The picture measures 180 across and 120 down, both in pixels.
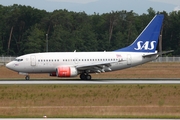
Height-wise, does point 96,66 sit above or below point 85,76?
above

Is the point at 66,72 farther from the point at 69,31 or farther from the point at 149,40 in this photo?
the point at 69,31

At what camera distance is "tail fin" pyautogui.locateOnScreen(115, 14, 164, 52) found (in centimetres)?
5397

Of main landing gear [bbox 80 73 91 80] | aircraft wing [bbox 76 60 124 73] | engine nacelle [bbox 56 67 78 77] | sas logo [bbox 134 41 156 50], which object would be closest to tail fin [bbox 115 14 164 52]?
sas logo [bbox 134 41 156 50]

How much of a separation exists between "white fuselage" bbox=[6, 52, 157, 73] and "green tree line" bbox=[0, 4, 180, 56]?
55.8 m

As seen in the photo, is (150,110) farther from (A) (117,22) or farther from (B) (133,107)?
(A) (117,22)

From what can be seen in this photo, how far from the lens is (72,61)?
2073 inches

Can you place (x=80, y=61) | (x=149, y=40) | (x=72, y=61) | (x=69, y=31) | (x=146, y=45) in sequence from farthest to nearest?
(x=69, y=31) < (x=149, y=40) < (x=146, y=45) < (x=80, y=61) < (x=72, y=61)

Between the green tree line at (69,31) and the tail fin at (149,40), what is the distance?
2182 inches

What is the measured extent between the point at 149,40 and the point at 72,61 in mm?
8283

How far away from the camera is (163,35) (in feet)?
403

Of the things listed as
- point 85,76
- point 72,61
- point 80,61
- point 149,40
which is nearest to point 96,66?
point 85,76

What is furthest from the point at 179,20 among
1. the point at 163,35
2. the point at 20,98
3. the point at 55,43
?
the point at 20,98

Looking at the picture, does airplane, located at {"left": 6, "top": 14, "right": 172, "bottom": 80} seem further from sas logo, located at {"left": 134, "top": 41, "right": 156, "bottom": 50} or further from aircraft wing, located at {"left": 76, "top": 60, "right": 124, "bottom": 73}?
sas logo, located at {"left": 134, "top": 41, "right": 156, "bottom": 50}

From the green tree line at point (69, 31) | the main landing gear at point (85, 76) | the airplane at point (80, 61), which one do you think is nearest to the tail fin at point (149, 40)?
the airplane at point (80, 61)
